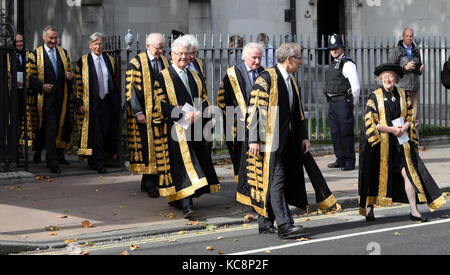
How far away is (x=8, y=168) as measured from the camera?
40.8ft

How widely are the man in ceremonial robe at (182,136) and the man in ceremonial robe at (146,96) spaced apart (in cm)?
122

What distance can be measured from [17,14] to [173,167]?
1670 cm

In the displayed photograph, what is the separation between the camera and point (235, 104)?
1050 cm

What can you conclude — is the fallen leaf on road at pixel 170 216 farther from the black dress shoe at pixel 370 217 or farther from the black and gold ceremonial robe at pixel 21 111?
the black and gold ceremonial robe at pixel 21 111

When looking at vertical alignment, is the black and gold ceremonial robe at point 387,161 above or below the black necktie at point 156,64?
below

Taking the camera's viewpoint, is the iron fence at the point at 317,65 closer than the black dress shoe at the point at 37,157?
No

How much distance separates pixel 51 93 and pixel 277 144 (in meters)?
5.41

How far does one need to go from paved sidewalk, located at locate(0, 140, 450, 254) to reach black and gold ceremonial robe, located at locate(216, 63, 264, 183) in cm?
67

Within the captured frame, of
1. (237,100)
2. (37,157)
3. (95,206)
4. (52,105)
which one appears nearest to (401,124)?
(237,100)

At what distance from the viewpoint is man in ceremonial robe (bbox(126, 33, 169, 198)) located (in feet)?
36.7

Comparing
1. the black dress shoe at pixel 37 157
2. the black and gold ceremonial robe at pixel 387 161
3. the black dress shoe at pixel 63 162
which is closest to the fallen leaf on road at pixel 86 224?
the black and gold ceremonial robe at pixel 387 161

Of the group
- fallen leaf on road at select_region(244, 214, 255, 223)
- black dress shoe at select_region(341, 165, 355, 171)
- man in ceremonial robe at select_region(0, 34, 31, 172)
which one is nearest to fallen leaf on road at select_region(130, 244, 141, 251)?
fallen leaf on road at select_region(244, 214, 255, 223)

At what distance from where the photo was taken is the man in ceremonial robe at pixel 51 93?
1311 cm
